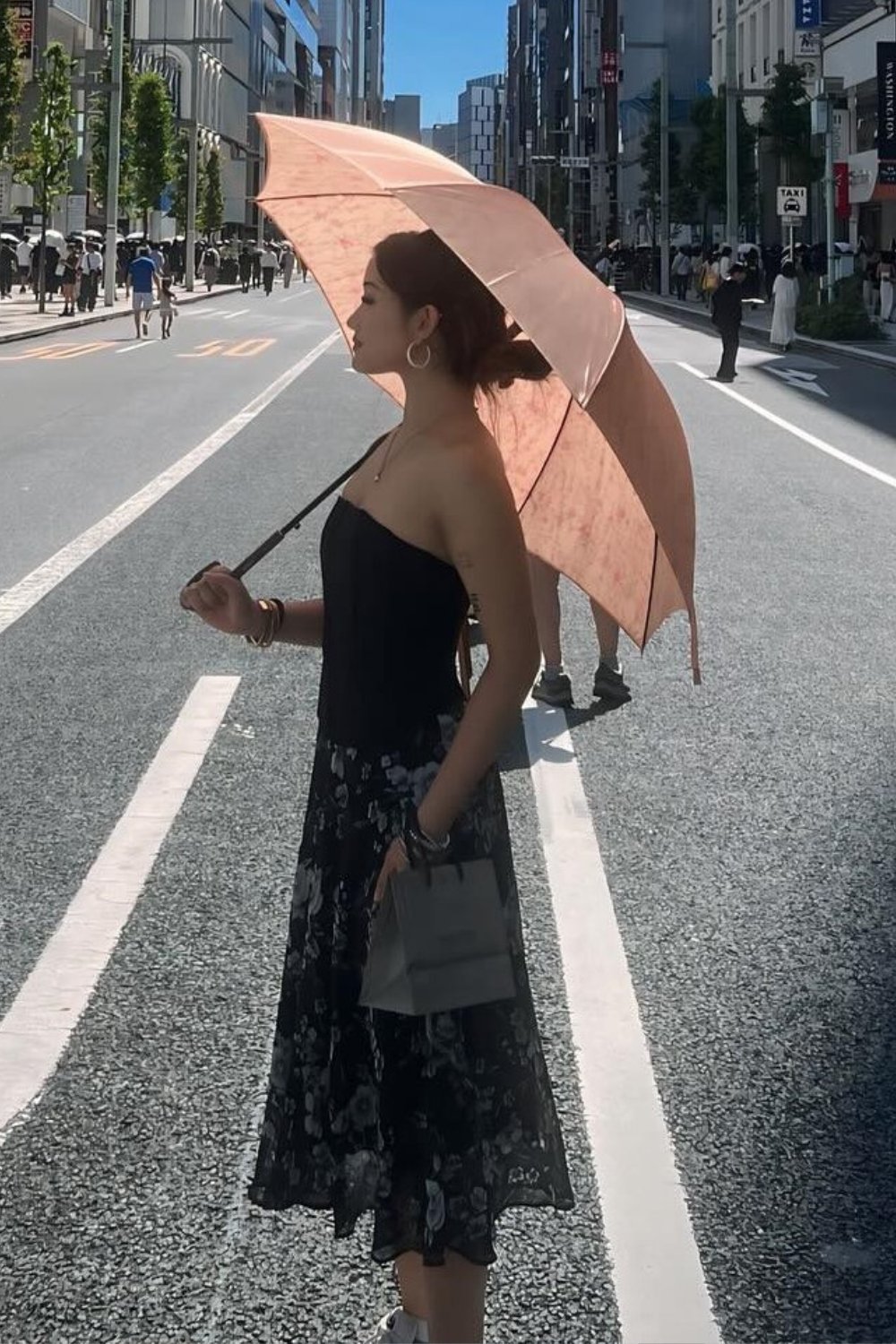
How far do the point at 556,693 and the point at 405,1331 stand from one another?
497 centimetres

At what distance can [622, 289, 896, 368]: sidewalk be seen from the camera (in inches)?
1403

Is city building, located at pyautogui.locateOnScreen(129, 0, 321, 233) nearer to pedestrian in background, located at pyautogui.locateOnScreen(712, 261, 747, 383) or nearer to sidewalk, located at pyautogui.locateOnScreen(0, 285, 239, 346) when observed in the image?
sidewalk, located at pyautogui.locateOnScreen(0, 285, 239, 346)

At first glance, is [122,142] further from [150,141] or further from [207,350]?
[207,350]

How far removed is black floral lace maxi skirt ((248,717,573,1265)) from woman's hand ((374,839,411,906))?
78 millimetres

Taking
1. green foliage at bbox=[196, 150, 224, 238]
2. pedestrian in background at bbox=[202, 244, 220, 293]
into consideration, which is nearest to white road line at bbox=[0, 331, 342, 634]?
pedestrian in background at bbox=[202, 244, 220, 293]

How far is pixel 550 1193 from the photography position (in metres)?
2.95

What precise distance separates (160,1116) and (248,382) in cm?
2316

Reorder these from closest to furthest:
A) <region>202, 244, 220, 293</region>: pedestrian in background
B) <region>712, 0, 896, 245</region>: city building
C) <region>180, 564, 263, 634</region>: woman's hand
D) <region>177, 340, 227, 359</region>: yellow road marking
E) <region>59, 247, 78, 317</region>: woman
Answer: <region>180, 564, 263, 634</region>: woman's hand, <region>177, 340, 227, 359</region>: yellow road marking, <region>59, 247, 78, 317</region>: woman, <region>712, 0, 896, 245</region>: city building, <region>202, 244, 220, 293</region>: pedestrian in background

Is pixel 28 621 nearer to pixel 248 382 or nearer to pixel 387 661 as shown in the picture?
pixel 387 661

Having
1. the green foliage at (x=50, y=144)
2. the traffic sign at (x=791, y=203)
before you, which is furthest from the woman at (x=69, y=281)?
the traffic sign at (x=791, y=203)

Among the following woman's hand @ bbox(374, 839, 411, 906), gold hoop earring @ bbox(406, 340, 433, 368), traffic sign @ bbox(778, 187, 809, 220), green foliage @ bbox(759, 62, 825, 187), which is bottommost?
woman's hand @ bbox(374, 839, 411, 906)

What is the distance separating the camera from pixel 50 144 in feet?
164

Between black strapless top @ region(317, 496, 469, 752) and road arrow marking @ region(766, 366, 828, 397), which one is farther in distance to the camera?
road arrow marking @ region(766, 366, 828, 397)

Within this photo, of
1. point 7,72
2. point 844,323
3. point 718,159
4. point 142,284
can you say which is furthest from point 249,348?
point 718,159
